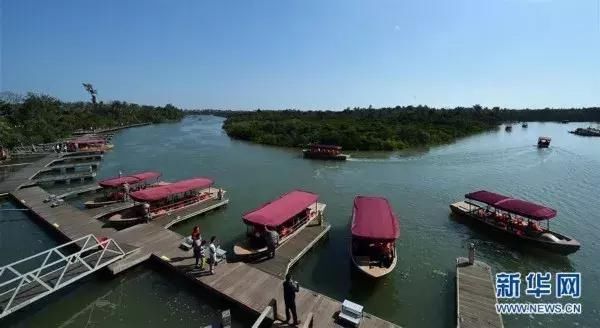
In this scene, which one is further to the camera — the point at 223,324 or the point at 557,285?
the point at 557,285

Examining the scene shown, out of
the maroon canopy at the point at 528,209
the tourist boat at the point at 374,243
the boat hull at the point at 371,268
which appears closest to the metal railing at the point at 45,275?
the boat hull at the point at 371,268

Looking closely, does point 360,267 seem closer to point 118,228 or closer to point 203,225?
point 203,225

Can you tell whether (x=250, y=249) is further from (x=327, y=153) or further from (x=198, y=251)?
(x=327, y=153)

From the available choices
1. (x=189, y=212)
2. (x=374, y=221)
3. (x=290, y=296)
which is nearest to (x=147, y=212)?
(x=189, y=212)

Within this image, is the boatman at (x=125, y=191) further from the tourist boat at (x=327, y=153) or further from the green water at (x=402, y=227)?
the tourist boat at (x=327, y=153)

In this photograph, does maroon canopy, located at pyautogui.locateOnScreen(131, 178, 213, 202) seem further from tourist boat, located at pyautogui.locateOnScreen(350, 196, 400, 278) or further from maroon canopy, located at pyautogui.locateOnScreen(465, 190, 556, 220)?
maroon canopy, located at pyautogui.locateOnScreen(465, 190, 556, 220)

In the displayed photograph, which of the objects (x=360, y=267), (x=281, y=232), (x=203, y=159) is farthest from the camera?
(x=203, y=159)

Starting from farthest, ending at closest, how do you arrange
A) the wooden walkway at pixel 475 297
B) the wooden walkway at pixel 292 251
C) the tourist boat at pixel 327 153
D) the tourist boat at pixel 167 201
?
the tourist boat at pixel 327 153
the tourist boat at pixel 167 201
the wooden walkway at pixel 292 251
the wooden walkway at pixel 475 297

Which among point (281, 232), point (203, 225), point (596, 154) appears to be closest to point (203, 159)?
point (203, 225)
